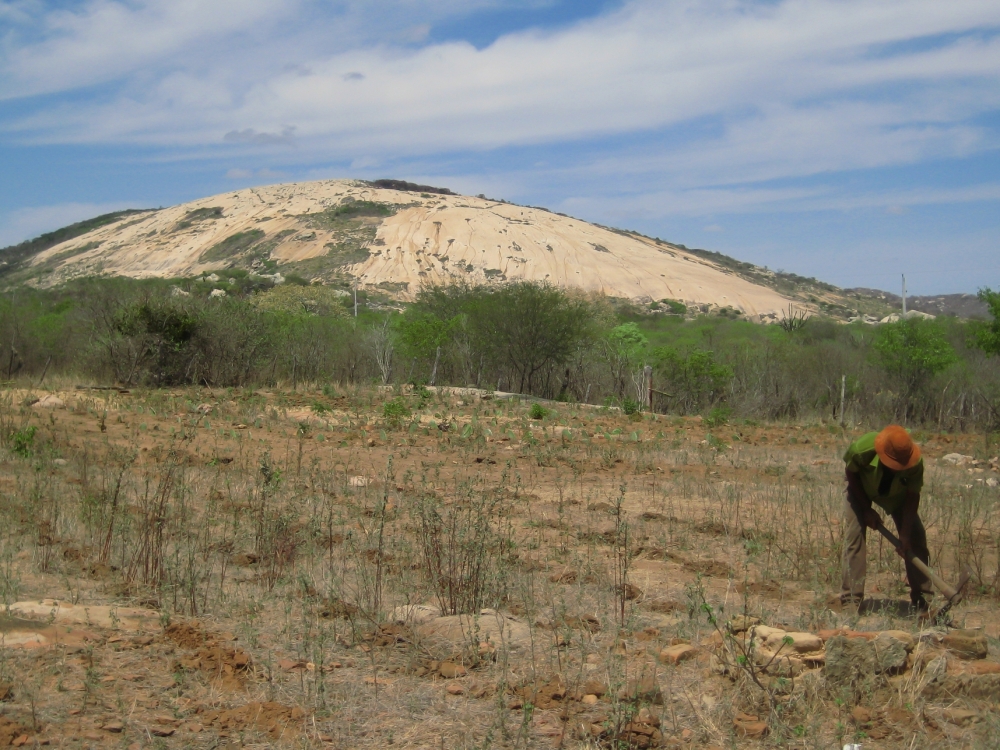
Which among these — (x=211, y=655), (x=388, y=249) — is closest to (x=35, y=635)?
(x=211, y=655)

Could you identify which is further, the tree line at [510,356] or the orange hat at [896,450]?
the tree line at [510,356]

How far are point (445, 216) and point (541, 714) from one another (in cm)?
7215

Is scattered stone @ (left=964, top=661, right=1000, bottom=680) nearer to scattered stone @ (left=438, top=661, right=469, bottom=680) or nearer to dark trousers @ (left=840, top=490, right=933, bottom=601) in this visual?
dark trousers @ (left=840, top=490, right=933, bottom=601)

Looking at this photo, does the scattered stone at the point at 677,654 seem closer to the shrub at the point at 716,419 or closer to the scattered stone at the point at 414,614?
the scattered stone at the point at 414,614

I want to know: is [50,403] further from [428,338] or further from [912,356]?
[912,356]

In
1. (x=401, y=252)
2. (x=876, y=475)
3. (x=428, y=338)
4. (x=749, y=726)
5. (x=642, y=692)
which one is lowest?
(x=749, y=726)

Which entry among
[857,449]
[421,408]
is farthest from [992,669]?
[421,408]

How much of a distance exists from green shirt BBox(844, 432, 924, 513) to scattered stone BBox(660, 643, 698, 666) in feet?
6.33

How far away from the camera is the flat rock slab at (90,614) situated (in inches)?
203

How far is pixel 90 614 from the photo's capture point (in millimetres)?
5344

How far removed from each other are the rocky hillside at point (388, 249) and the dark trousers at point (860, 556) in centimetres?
5366

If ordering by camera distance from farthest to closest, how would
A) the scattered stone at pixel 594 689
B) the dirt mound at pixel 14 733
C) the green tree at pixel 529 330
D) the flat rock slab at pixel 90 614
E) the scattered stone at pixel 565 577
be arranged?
the green tree at pixel 529 330, the scattered stone at pixel 565 577, the flat rock slab at pixel 90 614, the scattered stone at pixel 594 689, the dirt mound at pixel 14 733

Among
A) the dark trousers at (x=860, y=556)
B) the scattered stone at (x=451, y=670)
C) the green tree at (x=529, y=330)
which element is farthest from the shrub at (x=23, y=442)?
the green tree at (x=529, y=330)

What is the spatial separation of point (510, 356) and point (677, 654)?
2383 cm
